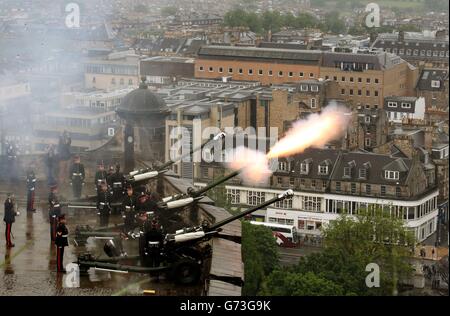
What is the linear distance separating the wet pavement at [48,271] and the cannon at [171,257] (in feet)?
0.24

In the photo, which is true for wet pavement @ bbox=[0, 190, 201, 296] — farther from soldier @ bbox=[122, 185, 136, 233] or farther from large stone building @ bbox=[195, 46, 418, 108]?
large stone building @ bbox=[195, 46, 418, 108]

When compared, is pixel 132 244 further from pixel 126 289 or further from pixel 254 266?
pixel 254 266

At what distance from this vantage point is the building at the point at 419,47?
7388cm

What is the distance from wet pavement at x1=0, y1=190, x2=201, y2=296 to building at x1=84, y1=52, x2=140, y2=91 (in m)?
54.9

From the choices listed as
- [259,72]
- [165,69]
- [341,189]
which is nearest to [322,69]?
[259,72]

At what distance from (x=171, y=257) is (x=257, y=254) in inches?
848

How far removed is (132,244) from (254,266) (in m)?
17.2

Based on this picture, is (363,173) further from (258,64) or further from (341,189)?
(258,64)

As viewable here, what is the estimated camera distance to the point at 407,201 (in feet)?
148

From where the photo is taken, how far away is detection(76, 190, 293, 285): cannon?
959cm

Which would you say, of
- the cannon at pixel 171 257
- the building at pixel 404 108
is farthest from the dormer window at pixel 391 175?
the cannon at pixel 171 257

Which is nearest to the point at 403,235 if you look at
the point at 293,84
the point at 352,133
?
the point at 352,133

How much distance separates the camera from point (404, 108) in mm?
62562

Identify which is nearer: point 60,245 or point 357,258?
point 60,245
